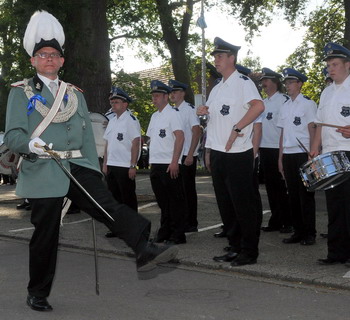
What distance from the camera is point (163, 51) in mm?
39250

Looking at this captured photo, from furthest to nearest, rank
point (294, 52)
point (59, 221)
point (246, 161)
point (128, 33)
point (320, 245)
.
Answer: point (128, 33)
point (294, 52)
point (320, 245)
point (246, 161)
point (59, 221)

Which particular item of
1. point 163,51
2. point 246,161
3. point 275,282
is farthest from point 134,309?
point 163,51

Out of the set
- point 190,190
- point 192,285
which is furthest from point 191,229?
point 192,285

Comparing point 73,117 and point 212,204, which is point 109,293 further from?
point 212,204

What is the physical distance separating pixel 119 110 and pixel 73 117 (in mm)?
4185

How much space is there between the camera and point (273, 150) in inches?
393

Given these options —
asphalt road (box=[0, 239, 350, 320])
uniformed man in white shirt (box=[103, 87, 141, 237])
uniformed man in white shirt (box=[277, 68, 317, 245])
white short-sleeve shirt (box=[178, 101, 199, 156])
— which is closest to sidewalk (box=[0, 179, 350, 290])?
asphalt road (box=[0, 239, 350, 320])

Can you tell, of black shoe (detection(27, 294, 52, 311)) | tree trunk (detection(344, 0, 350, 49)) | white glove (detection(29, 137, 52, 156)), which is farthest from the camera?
tree trunk (detection(344, 0, 350, 49))

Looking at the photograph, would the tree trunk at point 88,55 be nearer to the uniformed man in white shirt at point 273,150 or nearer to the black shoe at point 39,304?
the uniformed man in white shirt at point 273,150

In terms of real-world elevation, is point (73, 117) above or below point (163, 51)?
below

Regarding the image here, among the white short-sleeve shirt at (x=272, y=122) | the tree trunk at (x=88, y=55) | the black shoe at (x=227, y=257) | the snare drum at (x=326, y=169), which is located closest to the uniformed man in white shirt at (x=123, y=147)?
the white short-sleeve shirt at (x=272, y=122)

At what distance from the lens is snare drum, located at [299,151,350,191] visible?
6.88 metres

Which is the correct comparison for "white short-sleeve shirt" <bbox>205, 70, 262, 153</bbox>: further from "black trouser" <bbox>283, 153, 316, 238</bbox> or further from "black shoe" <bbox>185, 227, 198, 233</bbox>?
"black shoe" <bbox>185, 227, 198, 233</bbox>

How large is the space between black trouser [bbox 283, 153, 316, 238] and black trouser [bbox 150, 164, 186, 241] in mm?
1338
